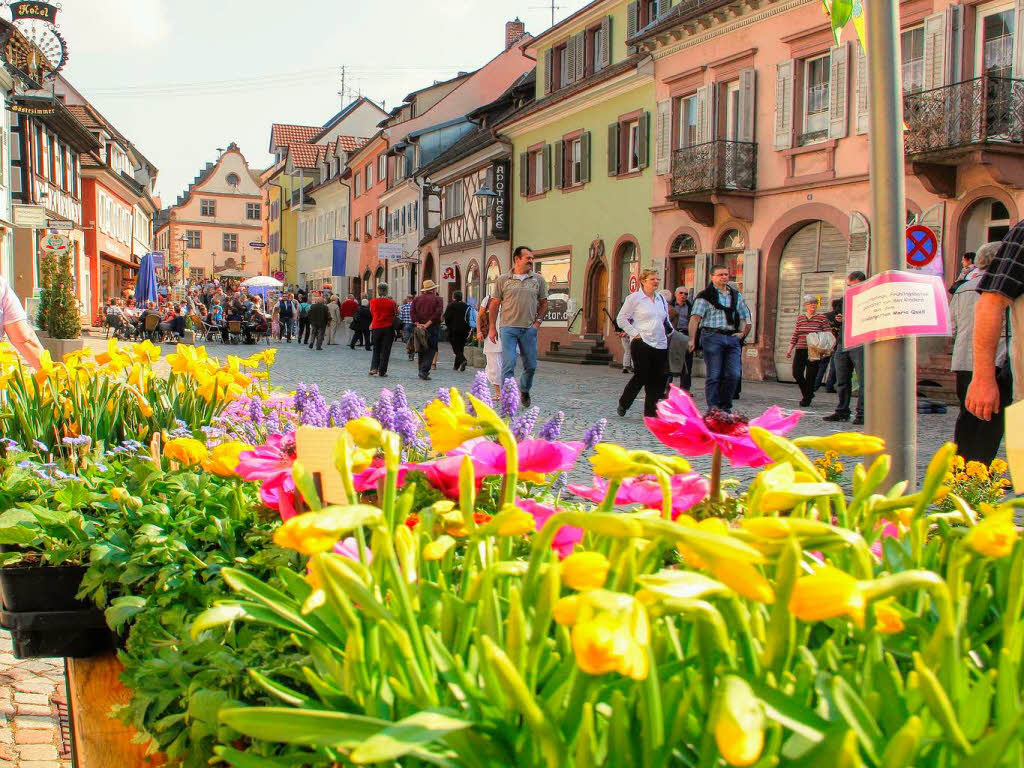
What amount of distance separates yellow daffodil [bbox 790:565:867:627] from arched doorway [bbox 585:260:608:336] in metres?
24.6

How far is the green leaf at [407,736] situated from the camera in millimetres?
708

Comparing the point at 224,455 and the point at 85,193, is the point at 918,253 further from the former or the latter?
the point at 85,193

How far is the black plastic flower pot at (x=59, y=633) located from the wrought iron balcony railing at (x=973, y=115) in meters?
14.8

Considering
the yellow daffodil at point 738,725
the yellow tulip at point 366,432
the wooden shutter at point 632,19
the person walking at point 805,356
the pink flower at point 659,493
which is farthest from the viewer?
the wooden shutter at point 632,19

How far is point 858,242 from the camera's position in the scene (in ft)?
57.5

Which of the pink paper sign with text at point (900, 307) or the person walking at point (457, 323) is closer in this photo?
the pink paper sign with text at point (900, 307)

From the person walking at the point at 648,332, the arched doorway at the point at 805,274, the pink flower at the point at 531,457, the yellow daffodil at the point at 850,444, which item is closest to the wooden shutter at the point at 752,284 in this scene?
the arched doorway at the point at 805,274

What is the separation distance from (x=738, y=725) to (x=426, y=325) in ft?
55.6

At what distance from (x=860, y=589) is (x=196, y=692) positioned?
0.92 meters

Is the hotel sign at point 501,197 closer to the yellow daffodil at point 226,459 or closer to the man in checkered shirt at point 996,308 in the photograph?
the man in checkered shirt at point 996,308

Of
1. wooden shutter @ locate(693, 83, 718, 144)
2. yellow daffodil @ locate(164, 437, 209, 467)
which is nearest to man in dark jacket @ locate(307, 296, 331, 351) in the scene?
wooden shutter @ locate(693, 83, 718, 144)

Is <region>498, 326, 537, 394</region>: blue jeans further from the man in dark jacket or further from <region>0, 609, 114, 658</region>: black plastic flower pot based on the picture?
the man in dark jacket

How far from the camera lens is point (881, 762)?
0.72m

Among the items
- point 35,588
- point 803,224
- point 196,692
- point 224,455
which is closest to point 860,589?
point 196,692
